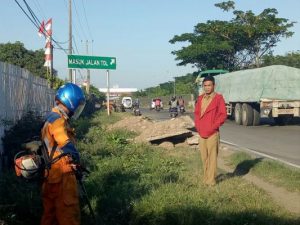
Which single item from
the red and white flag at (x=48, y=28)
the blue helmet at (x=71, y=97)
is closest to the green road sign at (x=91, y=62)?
the red and white flag at (x=48, y=28)

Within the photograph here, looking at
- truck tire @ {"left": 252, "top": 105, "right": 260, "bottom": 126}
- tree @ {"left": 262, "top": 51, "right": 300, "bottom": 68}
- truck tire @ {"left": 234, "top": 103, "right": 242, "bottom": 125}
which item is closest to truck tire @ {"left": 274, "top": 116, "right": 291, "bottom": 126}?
truck tire @ {"left": 252, "top": 105, "right": 260, "bottom": 126}

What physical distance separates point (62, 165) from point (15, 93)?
6911 millimetres

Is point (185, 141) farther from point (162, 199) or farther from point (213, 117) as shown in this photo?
point (162, 199)

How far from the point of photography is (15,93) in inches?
446

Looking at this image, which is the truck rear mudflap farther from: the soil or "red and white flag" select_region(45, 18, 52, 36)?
"red and white flag" select_region(45, 18, 52, 36)

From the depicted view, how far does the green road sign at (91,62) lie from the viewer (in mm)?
25094

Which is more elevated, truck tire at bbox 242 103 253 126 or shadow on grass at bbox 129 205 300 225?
truck tire at bbox 242 103 253 126

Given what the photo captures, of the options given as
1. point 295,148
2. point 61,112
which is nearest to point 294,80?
point 295,148

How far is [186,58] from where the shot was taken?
158ft

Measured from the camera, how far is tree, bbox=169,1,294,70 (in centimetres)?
4381

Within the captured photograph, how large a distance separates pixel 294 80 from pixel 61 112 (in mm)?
18218

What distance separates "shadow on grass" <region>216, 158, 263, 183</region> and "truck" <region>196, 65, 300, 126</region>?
11.0 m

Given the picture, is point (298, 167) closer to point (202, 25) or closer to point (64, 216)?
point (64, 216)

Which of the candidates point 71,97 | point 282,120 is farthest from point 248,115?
point 71,97
